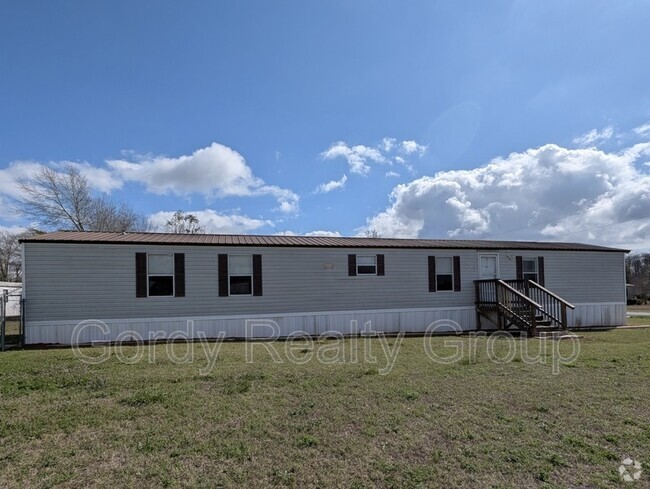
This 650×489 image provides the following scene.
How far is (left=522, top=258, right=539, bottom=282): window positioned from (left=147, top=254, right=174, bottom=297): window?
12094 millimetres

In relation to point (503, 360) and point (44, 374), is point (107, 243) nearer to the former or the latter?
point (44, 374)

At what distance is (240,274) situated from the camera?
1264 centimetres

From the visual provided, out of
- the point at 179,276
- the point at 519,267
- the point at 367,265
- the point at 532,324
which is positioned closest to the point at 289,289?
the point at 367,265

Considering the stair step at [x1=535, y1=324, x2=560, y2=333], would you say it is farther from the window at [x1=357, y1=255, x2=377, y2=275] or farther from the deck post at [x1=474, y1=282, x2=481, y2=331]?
the window at [x1=357, y1=255, x2=377, y2=275]

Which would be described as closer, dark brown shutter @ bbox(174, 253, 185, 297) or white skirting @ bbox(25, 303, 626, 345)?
white skirting @ bbox(25, 303, 626, 345)

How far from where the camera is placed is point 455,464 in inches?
140

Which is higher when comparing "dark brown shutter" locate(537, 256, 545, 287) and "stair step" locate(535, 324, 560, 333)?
"dark brown shutter" locate(537, 256, 545, 287)

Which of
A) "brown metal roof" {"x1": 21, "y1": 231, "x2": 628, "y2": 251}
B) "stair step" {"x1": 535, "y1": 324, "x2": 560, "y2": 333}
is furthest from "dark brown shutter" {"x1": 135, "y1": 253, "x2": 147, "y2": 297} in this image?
"stair step" {"x1": 535, "y1": 324, "x2": 560, "y2": 333}

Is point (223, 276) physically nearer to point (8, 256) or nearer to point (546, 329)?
point (546, 329)

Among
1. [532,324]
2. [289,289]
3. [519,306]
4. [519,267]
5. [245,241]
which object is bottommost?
[532,324]

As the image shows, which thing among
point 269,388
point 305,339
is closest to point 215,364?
point 269,388

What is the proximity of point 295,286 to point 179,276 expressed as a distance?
3387mm

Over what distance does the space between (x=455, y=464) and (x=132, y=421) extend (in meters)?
3.30

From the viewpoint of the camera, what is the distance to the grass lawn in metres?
3.39
